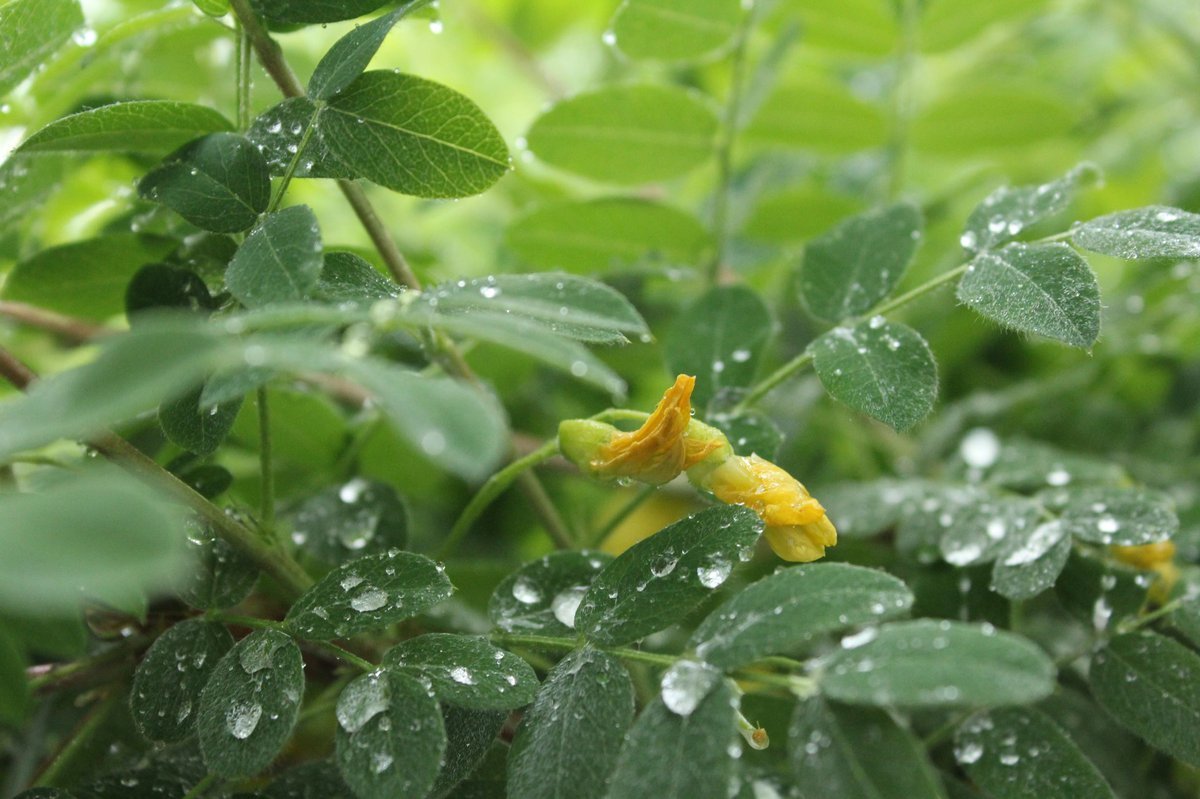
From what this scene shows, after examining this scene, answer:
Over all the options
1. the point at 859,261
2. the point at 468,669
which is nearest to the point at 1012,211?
the point at 859,261

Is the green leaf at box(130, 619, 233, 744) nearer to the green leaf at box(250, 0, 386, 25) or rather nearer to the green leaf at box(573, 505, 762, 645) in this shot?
the green leaf at box(573, 505, 762, 645)

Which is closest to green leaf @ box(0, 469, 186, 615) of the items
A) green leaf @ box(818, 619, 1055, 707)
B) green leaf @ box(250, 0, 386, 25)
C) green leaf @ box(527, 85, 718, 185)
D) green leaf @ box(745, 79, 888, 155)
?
green leaf @ box(818, 619, 1055, 707)

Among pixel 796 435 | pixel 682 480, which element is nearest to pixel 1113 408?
pixel 796 435

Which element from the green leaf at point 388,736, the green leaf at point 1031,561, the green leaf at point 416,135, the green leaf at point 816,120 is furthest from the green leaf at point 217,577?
the green leaf at point 816,120

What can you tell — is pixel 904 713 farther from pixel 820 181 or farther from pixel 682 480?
pixel 820 181

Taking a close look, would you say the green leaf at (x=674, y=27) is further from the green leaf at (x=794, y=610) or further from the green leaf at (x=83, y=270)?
the green leaf at (x=794, y=610)

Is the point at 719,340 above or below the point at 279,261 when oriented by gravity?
below

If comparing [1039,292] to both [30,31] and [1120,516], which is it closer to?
[1120,516]
